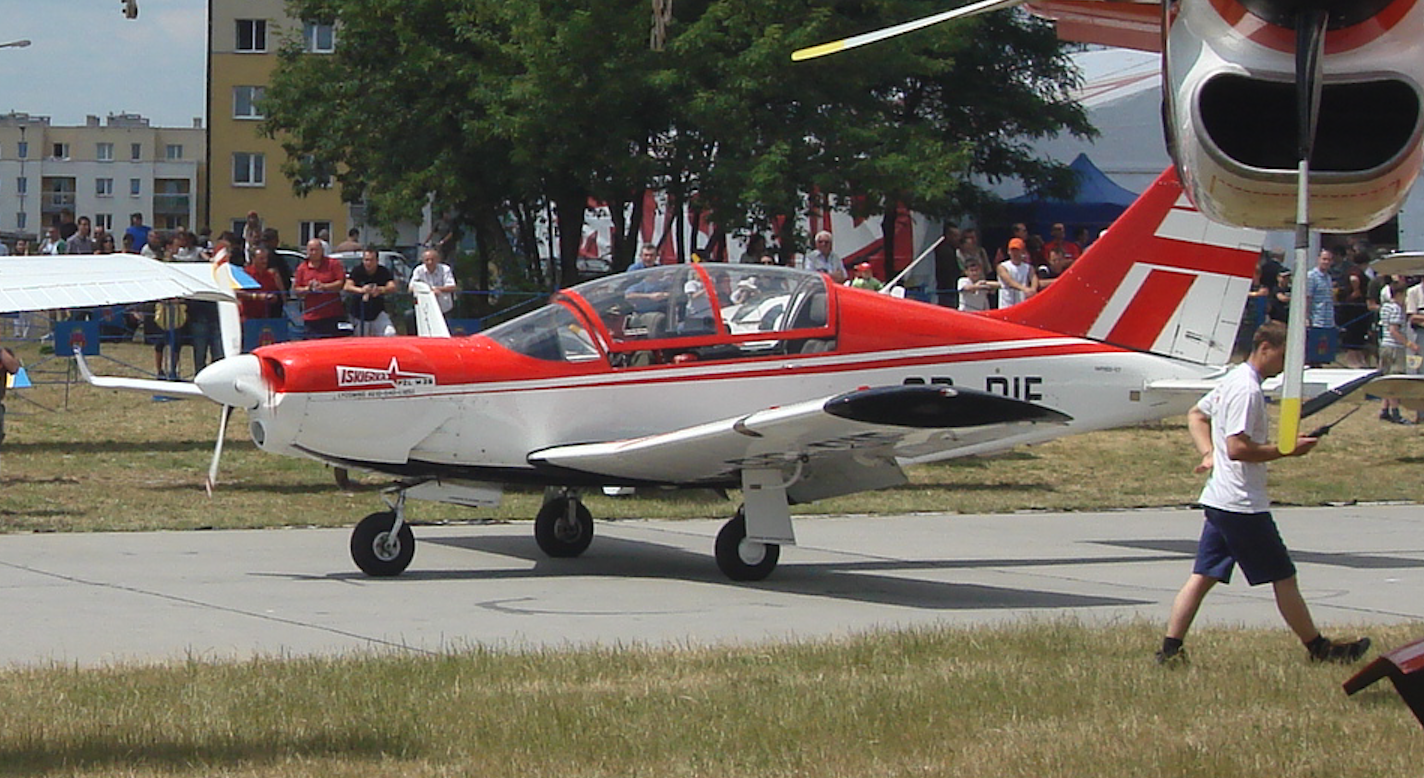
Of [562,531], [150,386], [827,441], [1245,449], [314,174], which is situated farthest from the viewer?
[314,174]

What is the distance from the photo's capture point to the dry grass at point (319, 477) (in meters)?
13.7

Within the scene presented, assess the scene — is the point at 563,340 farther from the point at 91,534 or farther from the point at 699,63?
the point at 699,63

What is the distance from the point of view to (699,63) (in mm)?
27203

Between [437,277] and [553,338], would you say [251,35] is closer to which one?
[437,277]

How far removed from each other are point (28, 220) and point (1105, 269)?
13024 cm

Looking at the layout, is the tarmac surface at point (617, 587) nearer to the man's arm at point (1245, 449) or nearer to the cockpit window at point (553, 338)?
the cockpit window at point (553, 338)

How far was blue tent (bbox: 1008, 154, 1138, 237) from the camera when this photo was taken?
110ft

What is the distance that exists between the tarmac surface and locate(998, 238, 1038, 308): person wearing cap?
518cm

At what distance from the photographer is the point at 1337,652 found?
777cm

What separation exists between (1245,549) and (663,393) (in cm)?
432

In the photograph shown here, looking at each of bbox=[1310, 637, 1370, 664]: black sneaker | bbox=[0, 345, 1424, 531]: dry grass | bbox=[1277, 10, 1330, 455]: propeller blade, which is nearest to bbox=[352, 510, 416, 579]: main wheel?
bbox=[0, 345, 1424, 531]: dry grass

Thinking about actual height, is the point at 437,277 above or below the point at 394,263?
below

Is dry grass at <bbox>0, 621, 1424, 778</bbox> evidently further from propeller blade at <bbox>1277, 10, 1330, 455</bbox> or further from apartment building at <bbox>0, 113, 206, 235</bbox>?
apartment building at <bbox>0, 113, 206, 235</bbox>

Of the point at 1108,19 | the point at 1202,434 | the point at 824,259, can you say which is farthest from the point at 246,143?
the point at 1202,434
